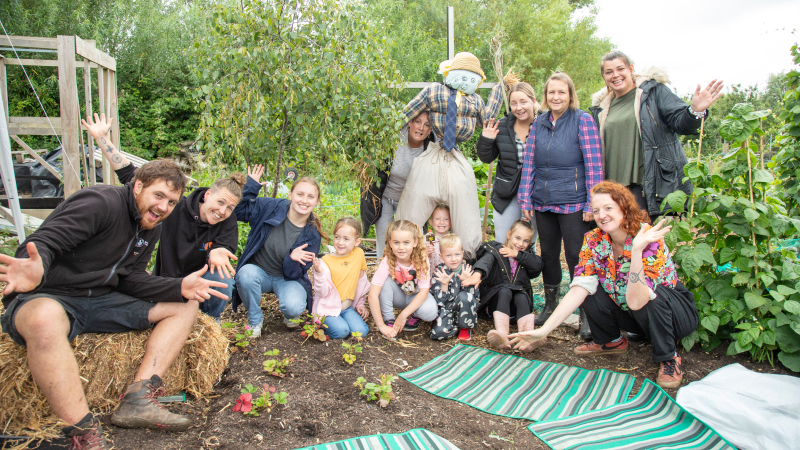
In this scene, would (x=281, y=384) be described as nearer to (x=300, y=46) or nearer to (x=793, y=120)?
(x=300, y=46)

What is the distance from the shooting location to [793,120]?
2979 millimetres

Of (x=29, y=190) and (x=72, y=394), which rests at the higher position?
(x=29, y=190)

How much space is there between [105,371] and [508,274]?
2567mm

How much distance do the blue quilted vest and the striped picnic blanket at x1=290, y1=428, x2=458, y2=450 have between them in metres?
1.90

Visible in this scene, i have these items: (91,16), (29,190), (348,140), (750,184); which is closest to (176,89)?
(91,16)

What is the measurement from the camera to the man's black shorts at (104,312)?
2.14 m

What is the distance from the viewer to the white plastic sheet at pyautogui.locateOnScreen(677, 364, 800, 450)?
2.15 meters

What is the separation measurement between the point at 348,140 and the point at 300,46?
0.70 m

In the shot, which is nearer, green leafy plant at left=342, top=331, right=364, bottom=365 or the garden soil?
the garden soil

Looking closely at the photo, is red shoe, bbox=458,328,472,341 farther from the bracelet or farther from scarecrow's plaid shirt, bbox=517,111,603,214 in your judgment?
the bracelet

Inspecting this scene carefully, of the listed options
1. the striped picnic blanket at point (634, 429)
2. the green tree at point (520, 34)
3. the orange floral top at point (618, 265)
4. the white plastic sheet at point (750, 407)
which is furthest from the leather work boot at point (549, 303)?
the green tree at point (520, 34)

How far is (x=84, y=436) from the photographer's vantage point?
1919mm

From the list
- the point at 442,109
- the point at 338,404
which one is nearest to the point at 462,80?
the point at 442,109

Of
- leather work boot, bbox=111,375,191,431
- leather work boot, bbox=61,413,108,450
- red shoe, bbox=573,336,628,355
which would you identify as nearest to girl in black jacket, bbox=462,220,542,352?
red shoe, bbox=573,336,628,355
